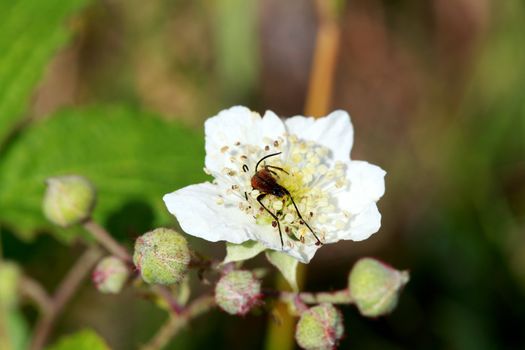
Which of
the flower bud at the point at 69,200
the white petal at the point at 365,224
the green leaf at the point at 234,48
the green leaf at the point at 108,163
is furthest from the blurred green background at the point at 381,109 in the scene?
the white petal at the point at 365,224

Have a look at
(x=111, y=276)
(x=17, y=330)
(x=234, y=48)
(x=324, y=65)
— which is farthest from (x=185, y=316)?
(x=234, y=48)

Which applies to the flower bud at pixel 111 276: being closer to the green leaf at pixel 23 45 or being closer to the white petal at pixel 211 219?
the white petal at pixel 211 219

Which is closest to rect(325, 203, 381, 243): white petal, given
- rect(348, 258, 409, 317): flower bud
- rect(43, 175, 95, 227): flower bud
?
rect(348, 258, 409, 317): flower bud

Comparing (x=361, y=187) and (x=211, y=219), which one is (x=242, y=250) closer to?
(x=211, y=219)

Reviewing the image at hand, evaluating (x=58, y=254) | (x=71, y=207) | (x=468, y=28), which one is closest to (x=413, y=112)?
(x=468, y=28)

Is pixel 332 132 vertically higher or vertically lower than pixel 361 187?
higher

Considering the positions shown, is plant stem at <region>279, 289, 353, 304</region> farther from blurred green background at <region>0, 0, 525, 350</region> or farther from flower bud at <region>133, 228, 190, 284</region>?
blurred green background at <region>0, 0, 525, 350</region>

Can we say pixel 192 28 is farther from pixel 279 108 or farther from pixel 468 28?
pixel 468 28
